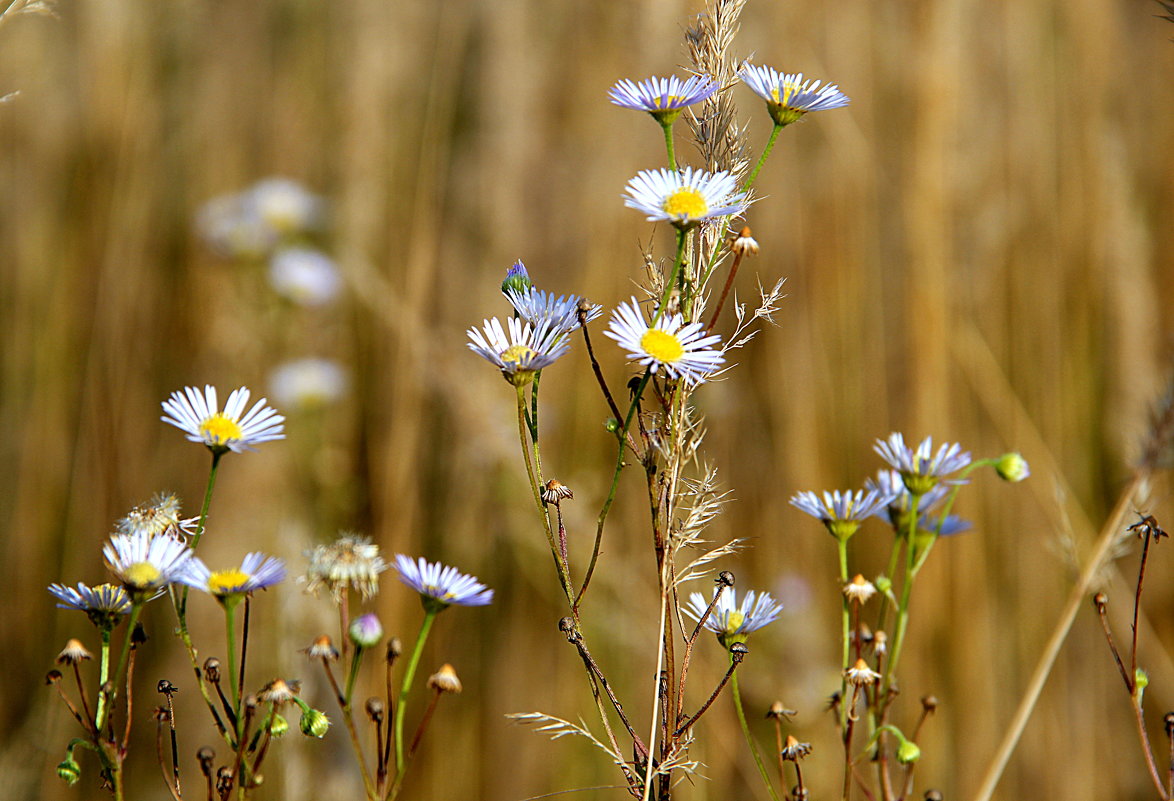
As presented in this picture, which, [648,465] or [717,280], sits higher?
[717,280]

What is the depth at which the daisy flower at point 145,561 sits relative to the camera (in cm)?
60

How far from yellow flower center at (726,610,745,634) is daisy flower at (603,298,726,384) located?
0.59 ft

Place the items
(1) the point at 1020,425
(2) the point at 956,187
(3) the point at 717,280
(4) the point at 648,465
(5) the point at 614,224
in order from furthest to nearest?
(3) the point at 717,280 → (5) the point at 614,224 → (2) the point at 956,187 → (1) the point at 1020,425 → (4) the point at 648,465

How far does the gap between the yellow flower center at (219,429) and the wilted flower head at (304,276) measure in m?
1.41

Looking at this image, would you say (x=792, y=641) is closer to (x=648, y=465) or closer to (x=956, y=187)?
(x=956, y=187)

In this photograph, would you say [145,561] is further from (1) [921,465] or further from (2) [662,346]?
(1) [921,465]

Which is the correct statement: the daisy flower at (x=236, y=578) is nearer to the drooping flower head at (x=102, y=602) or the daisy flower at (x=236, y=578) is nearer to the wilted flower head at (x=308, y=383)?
the drooping flower head at (x=102, y=602)

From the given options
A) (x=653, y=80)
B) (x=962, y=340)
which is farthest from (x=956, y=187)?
(x=653, y=80)

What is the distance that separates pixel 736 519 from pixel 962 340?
0.54 metres

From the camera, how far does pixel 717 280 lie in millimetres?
2125

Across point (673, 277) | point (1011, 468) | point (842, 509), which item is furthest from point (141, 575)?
point (1011, 468)

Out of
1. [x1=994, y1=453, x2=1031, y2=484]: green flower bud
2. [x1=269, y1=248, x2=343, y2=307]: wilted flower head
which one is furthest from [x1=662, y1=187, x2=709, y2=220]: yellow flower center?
[x1=269, y1=248, x2=343, y2=307]: wilted flower head

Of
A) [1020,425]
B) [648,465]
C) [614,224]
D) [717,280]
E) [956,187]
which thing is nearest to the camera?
[648,465]

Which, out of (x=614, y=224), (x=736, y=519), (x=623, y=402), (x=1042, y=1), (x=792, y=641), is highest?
(x=1042, y=1)
